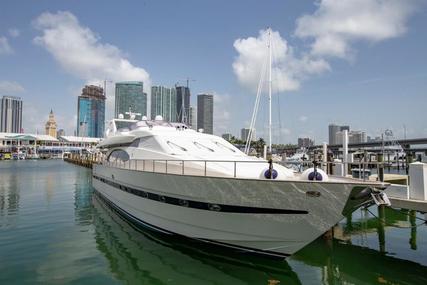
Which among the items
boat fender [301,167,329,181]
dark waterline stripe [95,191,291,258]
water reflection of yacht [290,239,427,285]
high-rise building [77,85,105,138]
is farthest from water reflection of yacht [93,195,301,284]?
high-rise building [77,85,105,138]

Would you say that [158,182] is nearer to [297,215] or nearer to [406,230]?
[297,215]

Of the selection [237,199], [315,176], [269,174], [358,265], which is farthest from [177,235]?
[358,265]

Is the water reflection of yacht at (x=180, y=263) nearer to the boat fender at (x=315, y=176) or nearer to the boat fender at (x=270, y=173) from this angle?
the boat fender at (x=270, y=173)

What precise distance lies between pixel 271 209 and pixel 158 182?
13.6ft

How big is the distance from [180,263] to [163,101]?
21925 millimetres

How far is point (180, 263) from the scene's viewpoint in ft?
27.7

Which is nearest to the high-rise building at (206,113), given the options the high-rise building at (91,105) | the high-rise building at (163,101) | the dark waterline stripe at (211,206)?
the high-rise building at (163,101)

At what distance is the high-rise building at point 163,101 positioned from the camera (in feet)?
89.2

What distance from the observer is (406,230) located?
1242 centimetres

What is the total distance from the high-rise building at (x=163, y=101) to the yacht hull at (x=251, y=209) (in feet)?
55.5

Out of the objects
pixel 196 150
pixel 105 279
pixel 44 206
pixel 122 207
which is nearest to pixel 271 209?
pixel 105 279

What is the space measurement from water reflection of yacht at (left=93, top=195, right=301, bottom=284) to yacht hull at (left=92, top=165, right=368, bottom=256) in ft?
1.17

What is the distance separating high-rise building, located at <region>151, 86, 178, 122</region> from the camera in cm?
2719

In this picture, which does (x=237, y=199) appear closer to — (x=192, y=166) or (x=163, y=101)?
(x=192, y=166)
